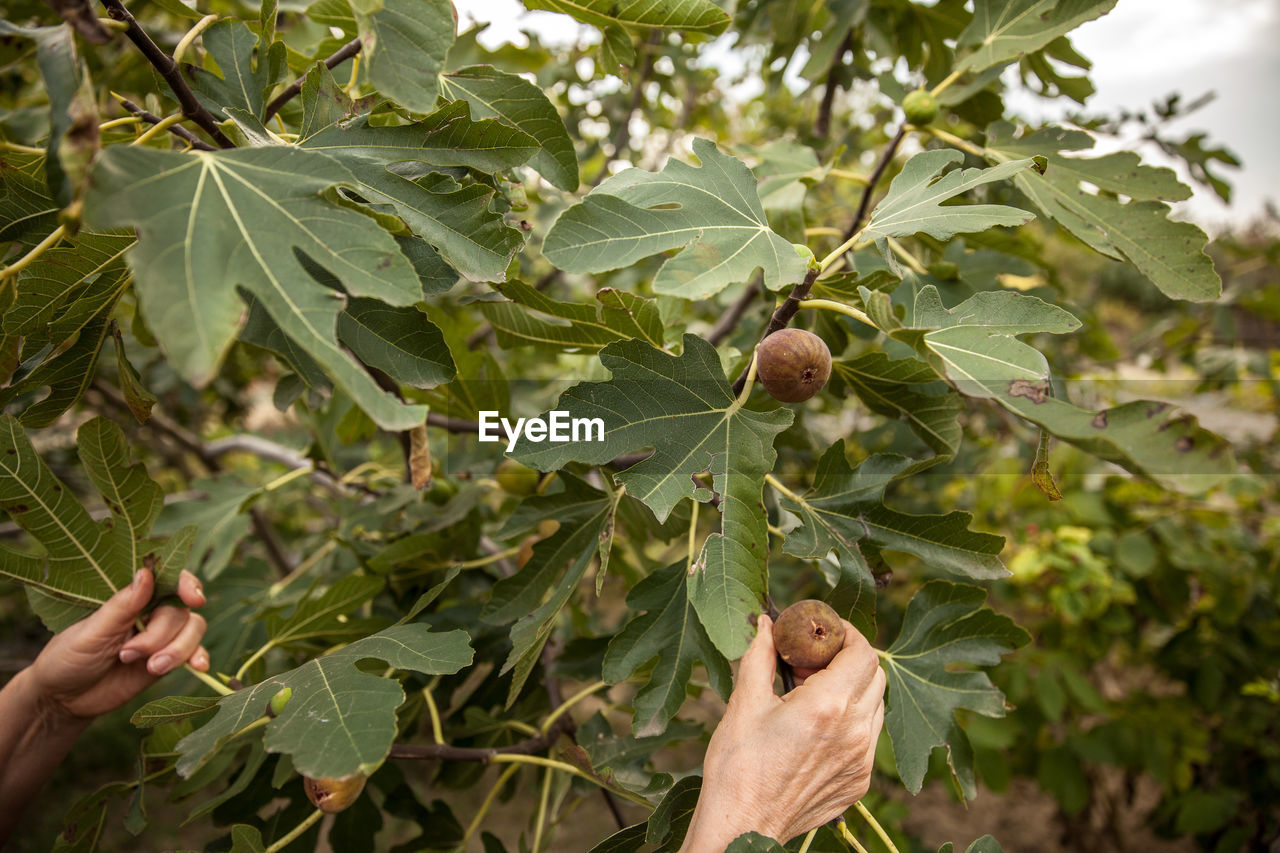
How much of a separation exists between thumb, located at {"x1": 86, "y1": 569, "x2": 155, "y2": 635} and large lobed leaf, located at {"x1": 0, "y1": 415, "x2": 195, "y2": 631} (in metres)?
0.03

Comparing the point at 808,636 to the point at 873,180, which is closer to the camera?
the point at 808,636

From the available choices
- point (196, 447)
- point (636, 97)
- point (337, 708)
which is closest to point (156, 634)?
point (337, 708)

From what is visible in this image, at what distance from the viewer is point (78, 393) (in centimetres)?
108

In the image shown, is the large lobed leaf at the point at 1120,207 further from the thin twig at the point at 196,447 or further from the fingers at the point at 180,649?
the thin twig at the point at 196,447

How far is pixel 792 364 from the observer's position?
0.98m

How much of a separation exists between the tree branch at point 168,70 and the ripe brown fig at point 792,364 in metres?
0.80

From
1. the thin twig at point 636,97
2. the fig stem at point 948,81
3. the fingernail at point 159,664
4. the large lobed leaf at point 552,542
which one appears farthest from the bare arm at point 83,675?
the thin twig at point 636,97

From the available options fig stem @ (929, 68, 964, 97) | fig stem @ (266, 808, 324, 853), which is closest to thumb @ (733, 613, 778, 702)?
fig stem @ (266, 808, 324, 853)

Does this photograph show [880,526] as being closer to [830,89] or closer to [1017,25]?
[1017,25]

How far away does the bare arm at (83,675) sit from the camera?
1258 mm

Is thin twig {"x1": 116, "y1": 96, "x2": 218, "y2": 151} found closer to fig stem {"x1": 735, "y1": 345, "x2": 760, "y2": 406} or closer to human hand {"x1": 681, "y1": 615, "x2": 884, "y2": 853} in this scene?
fig stem {"x1": 735, "y1": 345, "x2": 760, "y2": 406}

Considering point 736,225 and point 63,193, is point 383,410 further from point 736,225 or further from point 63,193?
point 736,225

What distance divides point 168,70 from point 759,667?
110 cm

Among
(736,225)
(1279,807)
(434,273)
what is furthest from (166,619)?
(1279,807)
